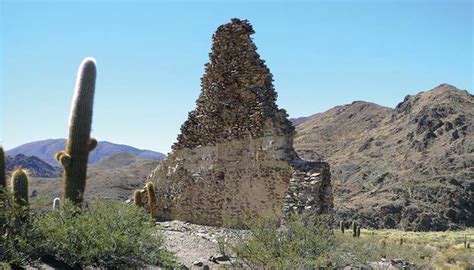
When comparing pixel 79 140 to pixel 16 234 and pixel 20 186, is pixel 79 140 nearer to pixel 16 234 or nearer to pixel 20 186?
pixel 20 186

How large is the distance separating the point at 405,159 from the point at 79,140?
44.1m

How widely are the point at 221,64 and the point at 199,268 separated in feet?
24.6

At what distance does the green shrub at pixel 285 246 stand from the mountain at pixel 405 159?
28.9 m

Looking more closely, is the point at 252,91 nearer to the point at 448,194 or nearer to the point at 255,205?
the point at 255,205

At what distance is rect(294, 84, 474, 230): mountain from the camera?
39406 millimetres

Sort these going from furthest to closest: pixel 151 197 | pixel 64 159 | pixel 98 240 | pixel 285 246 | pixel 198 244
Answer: pixel 151 197
pixel 198 244
pixel 64 159
pixel 285 246
pixel 98 240

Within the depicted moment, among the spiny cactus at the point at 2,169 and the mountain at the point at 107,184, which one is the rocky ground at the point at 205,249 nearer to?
the spiny cactus at the point at 2,169

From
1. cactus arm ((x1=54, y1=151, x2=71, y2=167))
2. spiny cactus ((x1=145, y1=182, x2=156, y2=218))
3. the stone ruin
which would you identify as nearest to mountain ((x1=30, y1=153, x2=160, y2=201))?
spiny cactus ((x1=145, y1=182, x2=156, y2=218))

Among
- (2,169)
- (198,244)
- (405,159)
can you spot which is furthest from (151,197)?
(405,159)

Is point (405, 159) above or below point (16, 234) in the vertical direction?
above

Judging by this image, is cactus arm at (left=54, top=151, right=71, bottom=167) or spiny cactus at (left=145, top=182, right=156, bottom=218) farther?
spiny cactus at (left=145, top=182, right=156, bottom=218)

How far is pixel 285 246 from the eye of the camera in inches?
349

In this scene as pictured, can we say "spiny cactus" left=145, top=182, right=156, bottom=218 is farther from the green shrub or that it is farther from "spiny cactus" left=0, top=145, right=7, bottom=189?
the green shrub

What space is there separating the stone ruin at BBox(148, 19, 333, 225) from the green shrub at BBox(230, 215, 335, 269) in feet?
11.6
